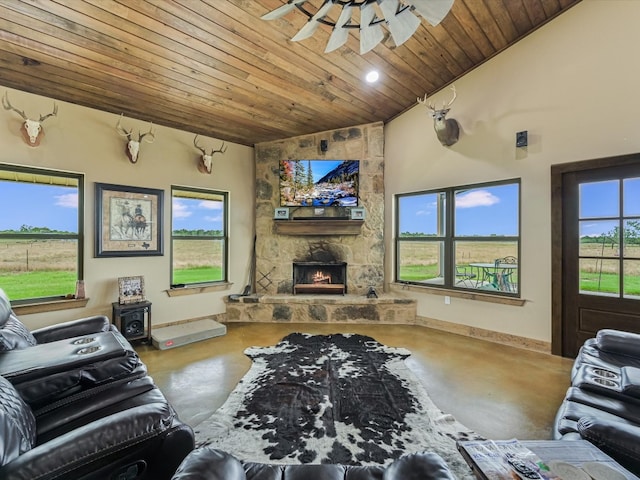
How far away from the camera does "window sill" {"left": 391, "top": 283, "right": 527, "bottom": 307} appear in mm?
3846

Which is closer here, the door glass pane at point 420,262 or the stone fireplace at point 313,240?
the door glass pane at point 420,262

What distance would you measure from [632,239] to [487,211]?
1.48 meters

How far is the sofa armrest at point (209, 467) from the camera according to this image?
921 mm

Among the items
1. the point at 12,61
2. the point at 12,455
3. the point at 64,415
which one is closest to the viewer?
the point at 12,455

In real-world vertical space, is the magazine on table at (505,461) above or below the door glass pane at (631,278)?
below

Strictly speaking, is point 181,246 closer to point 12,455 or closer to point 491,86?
point 12,455

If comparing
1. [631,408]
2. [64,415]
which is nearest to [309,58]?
[64,415]

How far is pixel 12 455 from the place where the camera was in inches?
39.4

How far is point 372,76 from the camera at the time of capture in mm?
3838

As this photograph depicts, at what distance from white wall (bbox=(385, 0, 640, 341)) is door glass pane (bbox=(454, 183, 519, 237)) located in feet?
0.61

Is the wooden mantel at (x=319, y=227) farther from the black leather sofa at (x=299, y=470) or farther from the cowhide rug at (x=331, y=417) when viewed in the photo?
the black leather sofa at (x=299, y=470)

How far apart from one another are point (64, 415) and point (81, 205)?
3143 mm

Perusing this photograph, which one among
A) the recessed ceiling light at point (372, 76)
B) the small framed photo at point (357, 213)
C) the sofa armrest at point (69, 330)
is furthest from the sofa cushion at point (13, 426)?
the small framed photo at point (357, 213)

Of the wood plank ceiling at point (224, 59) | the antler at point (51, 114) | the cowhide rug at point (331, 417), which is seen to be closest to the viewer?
the cowhide rug at point (331, 417)
